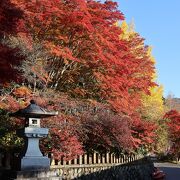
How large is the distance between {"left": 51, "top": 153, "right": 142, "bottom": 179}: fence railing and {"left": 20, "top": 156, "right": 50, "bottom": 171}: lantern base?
2.03 metres

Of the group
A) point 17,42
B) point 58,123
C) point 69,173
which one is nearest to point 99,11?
point 17,42

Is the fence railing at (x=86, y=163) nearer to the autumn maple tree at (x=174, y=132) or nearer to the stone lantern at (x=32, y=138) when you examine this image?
the stone lantern at (x=32, y=138)

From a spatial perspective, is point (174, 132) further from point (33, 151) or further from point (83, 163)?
point (33, 151)

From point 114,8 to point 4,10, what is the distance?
29.0 ft

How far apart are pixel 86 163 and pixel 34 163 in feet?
24.7

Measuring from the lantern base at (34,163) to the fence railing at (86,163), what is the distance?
2.03m

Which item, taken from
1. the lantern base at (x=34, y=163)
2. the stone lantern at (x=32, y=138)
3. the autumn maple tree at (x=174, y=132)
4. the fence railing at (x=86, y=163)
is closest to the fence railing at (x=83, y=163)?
the fence railing at (x=86, y=163)

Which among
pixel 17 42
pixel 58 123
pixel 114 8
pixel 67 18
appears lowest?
pixel 58 123

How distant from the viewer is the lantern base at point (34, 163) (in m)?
11.6

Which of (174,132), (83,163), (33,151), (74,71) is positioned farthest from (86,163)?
(174,132)

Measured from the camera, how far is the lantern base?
11604mm

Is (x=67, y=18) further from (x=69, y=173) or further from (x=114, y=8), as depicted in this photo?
(x=69, y=173)

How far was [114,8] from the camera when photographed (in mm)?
20094

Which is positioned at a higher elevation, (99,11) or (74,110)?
(99,11)
